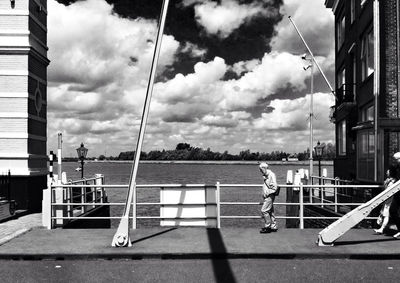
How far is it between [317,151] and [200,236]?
28.6 meters

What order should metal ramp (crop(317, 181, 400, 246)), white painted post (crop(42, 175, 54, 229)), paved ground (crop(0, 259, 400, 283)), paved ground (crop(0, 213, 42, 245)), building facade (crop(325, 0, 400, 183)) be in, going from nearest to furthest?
paved ground (crop(0, 259, 400, 283)) < metal ramp (crop(317, 181, 400, 246)) < paved ground (crop(0, 213, 42, 245)) < white painted post (crop(42, 175, 54, 229)) < building facade (crop(325, 0, 400, 183))

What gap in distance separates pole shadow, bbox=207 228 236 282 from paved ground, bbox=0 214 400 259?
0.8 inches

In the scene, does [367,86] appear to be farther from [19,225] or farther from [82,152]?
[82,152]

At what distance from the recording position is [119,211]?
38.9m

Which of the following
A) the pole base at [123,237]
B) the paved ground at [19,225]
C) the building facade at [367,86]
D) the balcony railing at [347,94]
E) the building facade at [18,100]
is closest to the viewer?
the pole base at [123,237]

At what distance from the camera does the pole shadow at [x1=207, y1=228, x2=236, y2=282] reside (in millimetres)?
7191

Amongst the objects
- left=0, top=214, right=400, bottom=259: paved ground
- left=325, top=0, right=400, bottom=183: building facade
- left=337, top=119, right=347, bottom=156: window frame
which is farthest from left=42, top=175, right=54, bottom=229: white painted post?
left=337, top=119, right=347, bottom=156: window frame

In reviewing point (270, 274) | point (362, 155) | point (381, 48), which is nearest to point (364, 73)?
point (381, 48)

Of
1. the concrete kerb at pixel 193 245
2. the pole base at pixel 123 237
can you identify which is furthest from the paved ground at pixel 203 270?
the pole base at pixel 123 237

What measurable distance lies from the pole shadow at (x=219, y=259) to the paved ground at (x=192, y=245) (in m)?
0.02

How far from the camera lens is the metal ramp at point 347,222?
30.9ft

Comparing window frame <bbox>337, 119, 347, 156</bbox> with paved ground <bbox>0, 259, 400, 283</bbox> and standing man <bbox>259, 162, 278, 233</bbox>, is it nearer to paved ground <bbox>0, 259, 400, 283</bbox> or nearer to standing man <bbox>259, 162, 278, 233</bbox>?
standing man <bbox>259, 162, 278, 233</bbox>

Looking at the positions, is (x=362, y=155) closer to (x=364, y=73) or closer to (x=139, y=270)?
(x=364, y=73)

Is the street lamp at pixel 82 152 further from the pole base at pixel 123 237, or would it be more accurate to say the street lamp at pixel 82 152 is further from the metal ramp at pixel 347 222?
the metal ramp at pixel 347 222
